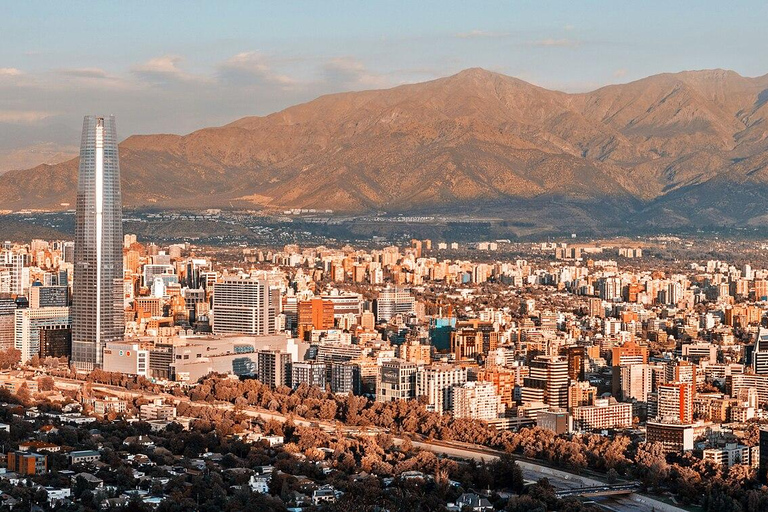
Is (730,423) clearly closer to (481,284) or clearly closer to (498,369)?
(498,369)

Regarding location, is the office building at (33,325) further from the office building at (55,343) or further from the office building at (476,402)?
the office building at (476,402)

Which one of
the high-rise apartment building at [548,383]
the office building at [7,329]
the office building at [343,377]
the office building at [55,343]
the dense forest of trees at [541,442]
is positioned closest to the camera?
the dense forest of trees at [541,442]

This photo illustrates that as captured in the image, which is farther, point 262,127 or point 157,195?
point 262,127

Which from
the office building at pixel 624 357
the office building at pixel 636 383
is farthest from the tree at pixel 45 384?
the office building at pixel 636 383

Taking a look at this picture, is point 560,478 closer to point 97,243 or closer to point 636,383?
point 636,383

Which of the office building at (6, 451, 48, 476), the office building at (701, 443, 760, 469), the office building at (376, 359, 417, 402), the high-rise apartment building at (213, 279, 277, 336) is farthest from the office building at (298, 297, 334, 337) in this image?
the office building at (6, 451, 48, 476)

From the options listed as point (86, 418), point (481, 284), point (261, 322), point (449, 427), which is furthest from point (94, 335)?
point (481, 284)
